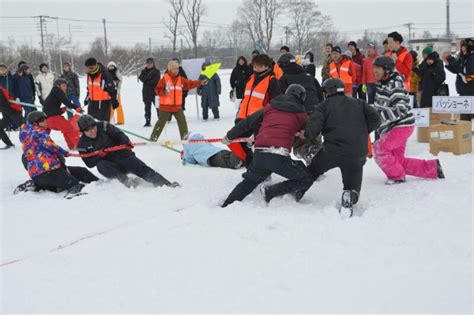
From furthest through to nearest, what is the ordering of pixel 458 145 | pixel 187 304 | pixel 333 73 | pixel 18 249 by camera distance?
pixel 333 73 < pixel 458 145 < pixel 18 249 < pixel 187 304

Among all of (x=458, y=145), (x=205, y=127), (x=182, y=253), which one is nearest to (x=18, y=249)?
(x=182, y=253)

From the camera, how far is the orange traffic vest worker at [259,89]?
594cm

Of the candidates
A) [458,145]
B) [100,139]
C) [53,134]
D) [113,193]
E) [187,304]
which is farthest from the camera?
[53,134]

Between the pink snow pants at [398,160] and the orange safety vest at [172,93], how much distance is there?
4.44m

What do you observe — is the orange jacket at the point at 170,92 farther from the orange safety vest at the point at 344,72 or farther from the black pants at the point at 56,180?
the black pants at the point at 56,180

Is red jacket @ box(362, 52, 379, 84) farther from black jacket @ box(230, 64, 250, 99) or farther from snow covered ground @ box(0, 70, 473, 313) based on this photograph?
snow covered ground @ box(0, 70, 473, 313)

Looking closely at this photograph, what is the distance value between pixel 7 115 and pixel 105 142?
4399mm

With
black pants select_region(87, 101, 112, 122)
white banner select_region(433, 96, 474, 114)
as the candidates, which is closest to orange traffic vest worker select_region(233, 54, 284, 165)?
white banner select_region(433, 96, 474, 114)

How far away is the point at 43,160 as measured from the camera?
588cm

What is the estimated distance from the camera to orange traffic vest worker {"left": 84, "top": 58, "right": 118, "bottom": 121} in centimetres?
917

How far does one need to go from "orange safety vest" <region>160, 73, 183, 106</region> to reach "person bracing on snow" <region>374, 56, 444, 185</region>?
14.3 ft

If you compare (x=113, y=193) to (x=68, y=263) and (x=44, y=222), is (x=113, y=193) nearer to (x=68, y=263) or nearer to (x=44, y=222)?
(x=44, y=222)

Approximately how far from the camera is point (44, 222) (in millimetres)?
4902

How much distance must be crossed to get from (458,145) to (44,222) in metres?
5.24
